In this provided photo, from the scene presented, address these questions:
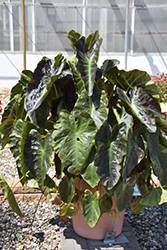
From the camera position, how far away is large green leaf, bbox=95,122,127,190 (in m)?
1.16

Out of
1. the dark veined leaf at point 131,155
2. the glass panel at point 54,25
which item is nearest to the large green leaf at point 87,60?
the dark veined leaf at point 131,155

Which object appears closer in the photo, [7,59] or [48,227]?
[48,227]

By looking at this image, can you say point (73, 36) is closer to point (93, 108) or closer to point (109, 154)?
point (93, 108)

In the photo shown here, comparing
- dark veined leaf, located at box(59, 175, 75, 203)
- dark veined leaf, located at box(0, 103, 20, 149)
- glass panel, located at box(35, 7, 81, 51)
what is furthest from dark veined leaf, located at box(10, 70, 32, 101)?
glass panel, located at box(35, 7, 81, 51)

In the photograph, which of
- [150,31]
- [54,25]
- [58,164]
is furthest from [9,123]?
[150,31]

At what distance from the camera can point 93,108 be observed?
1.30 metres

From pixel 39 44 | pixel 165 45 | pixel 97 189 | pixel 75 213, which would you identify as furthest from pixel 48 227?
pixel 165 45

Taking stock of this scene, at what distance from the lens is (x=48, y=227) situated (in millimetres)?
1690

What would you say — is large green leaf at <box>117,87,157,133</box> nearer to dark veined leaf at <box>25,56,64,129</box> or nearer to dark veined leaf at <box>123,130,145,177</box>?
dark veined leaf at <box>123,130,145,177</box>

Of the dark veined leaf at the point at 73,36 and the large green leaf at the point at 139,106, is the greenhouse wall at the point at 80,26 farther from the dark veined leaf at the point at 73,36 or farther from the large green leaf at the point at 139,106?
the large green leaf at the point at 139,106

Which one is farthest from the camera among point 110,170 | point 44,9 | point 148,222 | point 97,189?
point 44,9

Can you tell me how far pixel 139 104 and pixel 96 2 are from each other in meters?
6.65

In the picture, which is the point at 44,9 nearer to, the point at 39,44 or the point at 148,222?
the point at 39,44

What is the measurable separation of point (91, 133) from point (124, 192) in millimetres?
314
